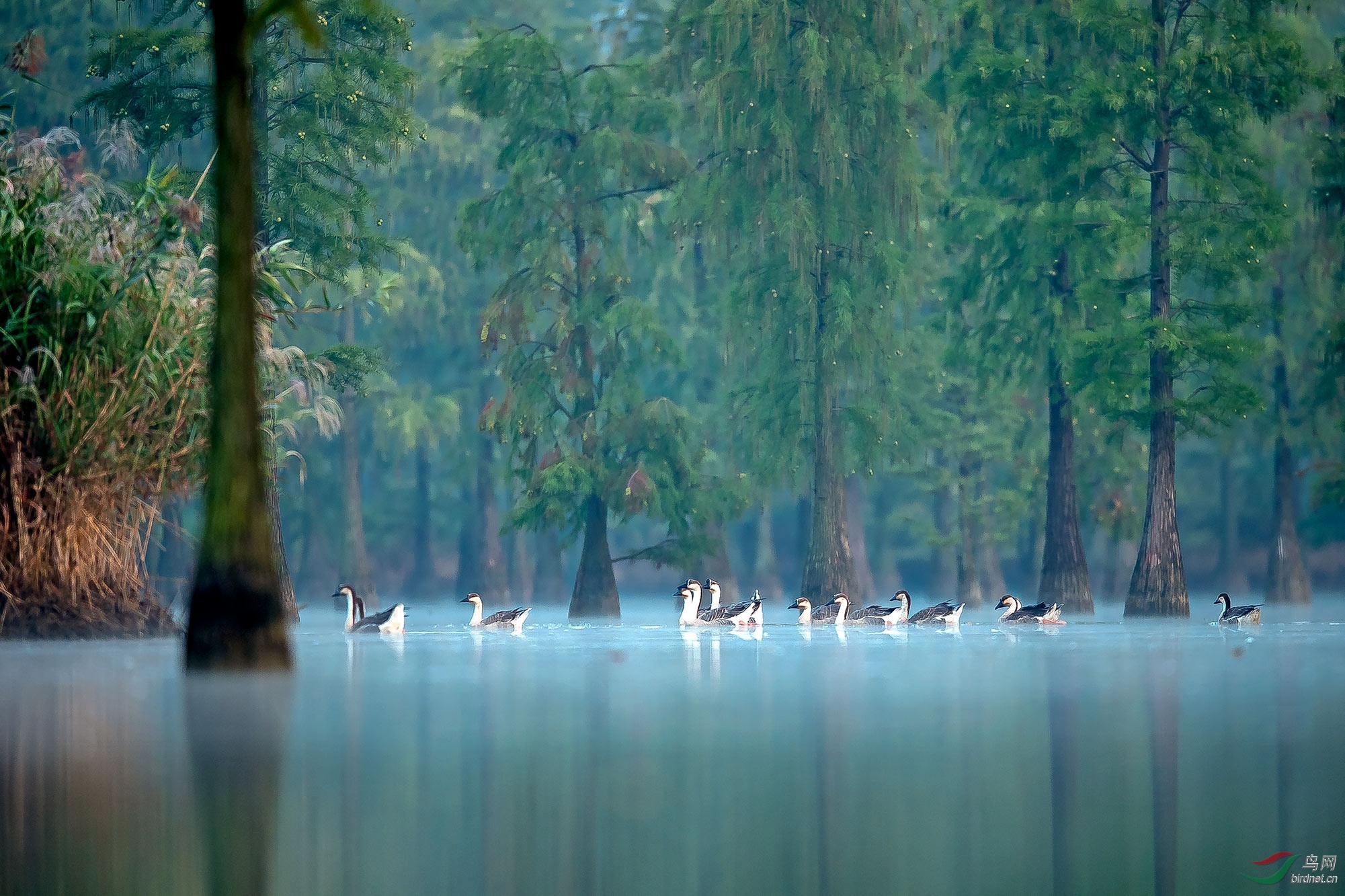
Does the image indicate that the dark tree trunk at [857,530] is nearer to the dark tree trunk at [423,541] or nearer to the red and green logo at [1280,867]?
the dark tree trunk at [423,541]

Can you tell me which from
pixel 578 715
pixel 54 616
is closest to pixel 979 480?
pixel 54 616

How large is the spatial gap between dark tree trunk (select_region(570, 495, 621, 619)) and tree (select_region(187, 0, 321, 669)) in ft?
74.1

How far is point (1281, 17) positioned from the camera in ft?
151

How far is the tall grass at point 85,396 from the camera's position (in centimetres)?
2083

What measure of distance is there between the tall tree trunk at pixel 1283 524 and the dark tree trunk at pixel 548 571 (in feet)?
68.8

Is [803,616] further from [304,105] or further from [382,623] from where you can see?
[304,105]

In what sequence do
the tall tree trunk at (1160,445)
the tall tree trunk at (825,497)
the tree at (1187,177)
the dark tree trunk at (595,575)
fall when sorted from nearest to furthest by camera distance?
1. the tall tree trunk at (1160,445)
2. the tree at (1187,177)
3. the tall tree trunk at (825,497)
4. the dark tree trunk at (595,575)

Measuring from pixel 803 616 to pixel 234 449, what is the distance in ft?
60.9

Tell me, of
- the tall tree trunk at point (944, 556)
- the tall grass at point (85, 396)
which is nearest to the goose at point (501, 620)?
the tall grass at point (85, 396)

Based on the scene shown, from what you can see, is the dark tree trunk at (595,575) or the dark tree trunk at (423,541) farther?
the dark tree trunk at (423,541)

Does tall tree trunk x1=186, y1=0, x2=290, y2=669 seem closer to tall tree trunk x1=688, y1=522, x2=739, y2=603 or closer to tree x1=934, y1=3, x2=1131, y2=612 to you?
tree x1=934, y1=3, x2=1131, y2=612

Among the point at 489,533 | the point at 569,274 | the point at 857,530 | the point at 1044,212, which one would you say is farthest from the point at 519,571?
the point at 1044,212

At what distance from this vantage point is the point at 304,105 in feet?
113

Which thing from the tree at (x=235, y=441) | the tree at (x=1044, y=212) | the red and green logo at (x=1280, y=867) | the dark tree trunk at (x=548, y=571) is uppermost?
the tree at (x=1044, y=212)
